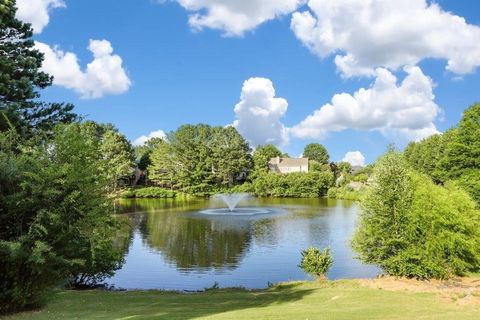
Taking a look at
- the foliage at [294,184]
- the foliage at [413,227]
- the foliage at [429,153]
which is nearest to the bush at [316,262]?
the foliage at [413,227]

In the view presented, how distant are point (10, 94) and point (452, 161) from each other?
36405 mm

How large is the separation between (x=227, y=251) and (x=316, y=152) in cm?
12439

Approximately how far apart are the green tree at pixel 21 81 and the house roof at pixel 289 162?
99.4m

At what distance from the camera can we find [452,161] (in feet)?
135

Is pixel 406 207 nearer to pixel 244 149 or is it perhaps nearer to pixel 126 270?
pixel 126 270

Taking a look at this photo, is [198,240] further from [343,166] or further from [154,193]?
[343,166]

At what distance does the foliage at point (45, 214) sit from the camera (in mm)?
12242

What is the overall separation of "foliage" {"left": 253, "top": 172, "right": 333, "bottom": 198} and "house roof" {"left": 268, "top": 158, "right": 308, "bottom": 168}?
29492mm

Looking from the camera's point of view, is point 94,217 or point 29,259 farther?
point 94,217

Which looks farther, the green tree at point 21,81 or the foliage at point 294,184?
the foliage at point 294,184

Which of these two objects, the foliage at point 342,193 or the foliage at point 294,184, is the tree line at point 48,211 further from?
the foliage at point 294,184

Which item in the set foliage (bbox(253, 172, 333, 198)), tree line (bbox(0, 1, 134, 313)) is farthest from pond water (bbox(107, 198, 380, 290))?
foliage (bbox(253, 172, 333, 198))

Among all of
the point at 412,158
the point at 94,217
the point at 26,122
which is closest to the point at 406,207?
the point at 94,217

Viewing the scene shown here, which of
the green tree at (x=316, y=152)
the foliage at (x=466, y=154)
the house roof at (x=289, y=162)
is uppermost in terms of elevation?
the green tree at (x=316, y=152)
